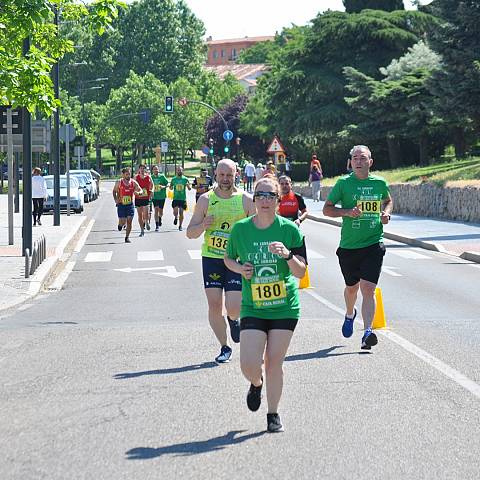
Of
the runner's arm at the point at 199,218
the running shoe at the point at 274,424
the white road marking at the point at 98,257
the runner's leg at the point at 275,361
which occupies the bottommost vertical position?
the white road marking at the point at 98,257

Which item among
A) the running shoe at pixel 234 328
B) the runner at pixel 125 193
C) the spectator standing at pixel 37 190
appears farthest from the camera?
the spectator standing at pixel 37 190

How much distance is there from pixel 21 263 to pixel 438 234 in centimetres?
1267

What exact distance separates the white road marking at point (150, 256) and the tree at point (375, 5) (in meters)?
56.1

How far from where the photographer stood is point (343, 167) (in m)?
75.6

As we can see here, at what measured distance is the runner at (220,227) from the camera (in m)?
10.2

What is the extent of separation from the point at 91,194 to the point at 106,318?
4678cm

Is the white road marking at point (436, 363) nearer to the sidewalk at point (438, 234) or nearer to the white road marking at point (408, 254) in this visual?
the sidewalk at point (438, 234)

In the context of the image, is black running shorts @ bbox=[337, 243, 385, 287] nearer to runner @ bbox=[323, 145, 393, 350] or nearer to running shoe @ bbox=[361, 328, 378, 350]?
runner @ bbox=[323, 145, 393, 350]

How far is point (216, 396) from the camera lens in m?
8.88

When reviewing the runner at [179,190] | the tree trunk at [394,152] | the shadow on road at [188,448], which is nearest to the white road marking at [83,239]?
the runner at [179,190]

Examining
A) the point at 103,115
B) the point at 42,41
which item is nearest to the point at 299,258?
the point at 42,41

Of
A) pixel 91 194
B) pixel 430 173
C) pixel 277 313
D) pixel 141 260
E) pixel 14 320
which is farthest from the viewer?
pixel 91 194

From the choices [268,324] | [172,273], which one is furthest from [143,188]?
[268,324]

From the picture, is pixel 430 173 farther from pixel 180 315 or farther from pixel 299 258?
pixel 299 258
